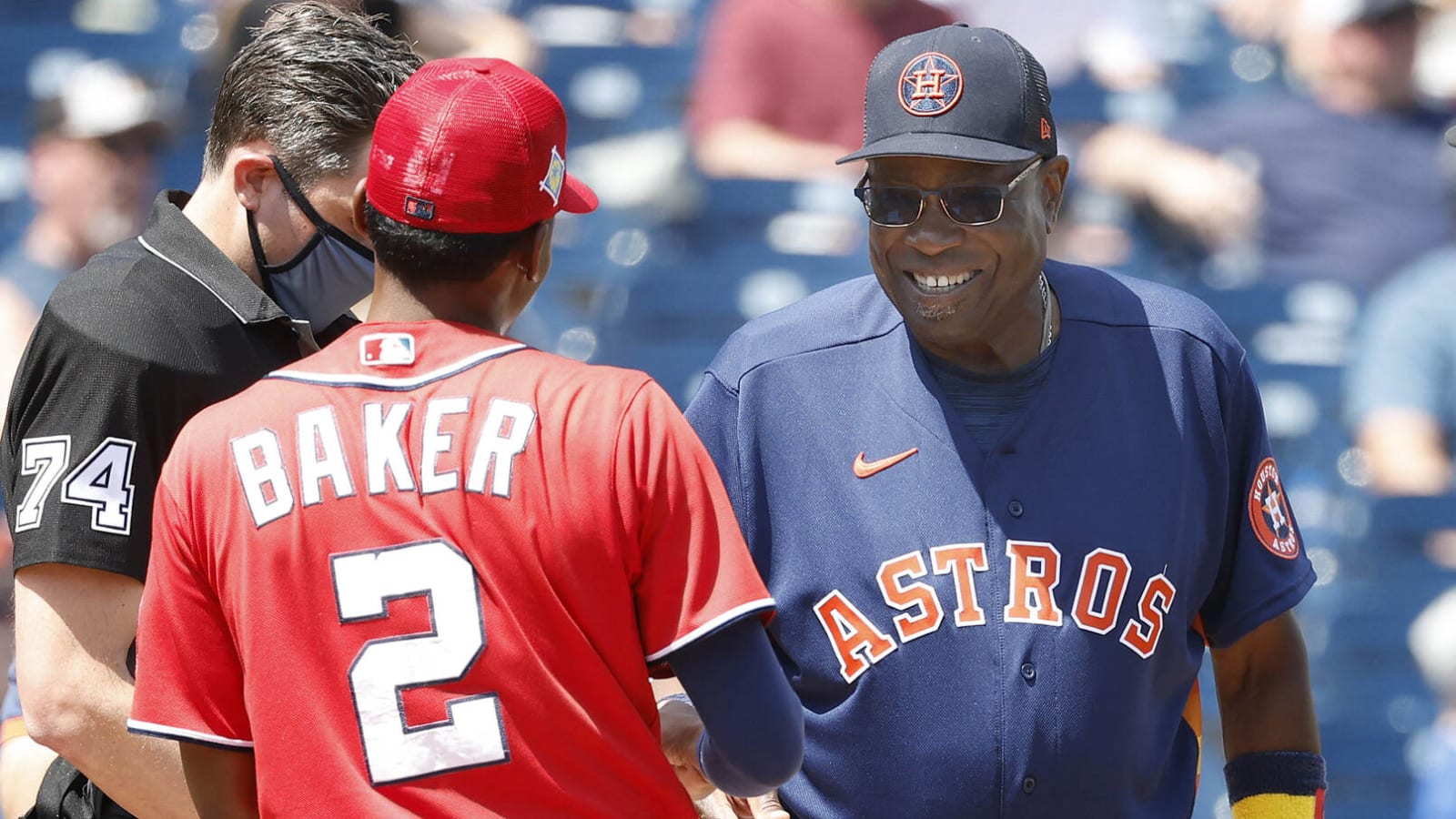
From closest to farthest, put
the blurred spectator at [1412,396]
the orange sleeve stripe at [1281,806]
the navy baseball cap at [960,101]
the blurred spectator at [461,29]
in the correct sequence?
the navy baseball cap at [960,101] → the orange sleeve stripe at [1281,806] → the blurred spectator at [461,29] → the blurred spectator at [1412,396]

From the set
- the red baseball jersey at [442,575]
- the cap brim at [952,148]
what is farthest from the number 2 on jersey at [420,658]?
the cap brim at [952,148]

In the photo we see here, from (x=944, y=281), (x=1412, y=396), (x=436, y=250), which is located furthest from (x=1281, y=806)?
(x=1412, y=396)

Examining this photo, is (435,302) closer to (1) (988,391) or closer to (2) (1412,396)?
(1) (988,391)

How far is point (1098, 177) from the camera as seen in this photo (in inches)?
213

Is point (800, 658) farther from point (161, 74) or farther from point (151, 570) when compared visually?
point (161, 74)

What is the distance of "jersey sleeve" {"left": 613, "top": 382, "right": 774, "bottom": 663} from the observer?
164 centimetres

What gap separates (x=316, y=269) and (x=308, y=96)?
0.80 ft

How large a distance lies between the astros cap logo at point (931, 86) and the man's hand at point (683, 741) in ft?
2.91

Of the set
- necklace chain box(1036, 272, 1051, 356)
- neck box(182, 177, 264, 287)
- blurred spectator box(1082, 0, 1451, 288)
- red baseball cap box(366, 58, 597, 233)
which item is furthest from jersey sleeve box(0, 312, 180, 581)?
blurred spectator box(1082, 0, 1451, 288)

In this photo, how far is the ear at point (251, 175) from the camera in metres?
2.14

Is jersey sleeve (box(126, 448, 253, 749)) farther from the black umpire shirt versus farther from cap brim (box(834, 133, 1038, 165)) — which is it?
cap brim (box(834, 133, 1038, 165))

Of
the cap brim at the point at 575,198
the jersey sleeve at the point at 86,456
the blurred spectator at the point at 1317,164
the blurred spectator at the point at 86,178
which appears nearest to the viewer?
the cap brim at the point at 575,198

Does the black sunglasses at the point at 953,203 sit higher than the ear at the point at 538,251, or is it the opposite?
the black sunglasses at the point at 953,203

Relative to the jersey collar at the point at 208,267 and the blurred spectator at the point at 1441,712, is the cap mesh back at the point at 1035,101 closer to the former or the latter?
the jersey collar at the point at 208,267
